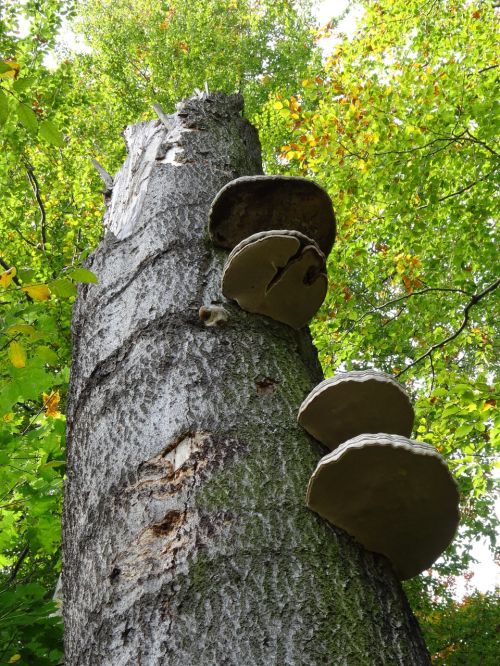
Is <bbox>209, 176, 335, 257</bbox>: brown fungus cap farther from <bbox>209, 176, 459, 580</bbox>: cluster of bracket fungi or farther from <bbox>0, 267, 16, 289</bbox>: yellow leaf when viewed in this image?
<bbox>0, 267, 16, 289</bbox>: yellow leaf

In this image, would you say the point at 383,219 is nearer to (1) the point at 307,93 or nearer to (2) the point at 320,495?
(1) the point at 307,93

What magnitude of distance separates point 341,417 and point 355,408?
0.17 ft

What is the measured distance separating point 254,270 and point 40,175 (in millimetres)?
13458

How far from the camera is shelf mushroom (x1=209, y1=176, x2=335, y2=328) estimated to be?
208 centimetres

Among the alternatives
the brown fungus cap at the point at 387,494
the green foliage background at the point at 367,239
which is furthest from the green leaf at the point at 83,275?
the brown fungus cap at the point at 387,494

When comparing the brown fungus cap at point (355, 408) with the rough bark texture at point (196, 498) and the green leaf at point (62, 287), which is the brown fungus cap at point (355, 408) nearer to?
the rough bark texture at point (196, 498)

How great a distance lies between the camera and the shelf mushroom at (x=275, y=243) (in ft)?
6.82

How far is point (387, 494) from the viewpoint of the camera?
1.55 meters

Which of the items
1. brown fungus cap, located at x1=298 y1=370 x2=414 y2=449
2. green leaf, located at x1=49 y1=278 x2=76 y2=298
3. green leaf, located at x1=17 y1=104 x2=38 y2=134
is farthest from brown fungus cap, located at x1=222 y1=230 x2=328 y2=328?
green leaf, located at x1=17 y1=104 x2=38 y2=134

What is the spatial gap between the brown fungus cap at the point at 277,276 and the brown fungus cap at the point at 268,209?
0.37m

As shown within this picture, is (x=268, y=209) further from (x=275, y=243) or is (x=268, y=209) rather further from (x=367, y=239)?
(x=367, y=239)

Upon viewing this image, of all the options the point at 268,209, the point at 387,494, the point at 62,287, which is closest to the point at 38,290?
the point at 62,287

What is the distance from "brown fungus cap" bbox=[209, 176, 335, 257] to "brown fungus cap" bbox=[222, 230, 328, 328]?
0.37m

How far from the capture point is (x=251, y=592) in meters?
1.33
